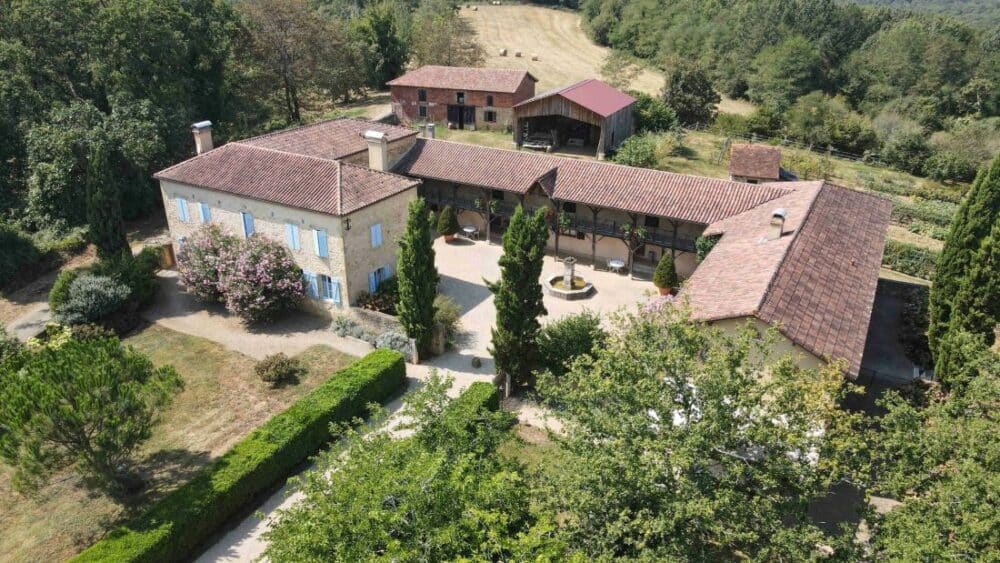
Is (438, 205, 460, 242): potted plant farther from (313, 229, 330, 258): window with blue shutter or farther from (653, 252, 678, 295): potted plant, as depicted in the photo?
(653, 252, 678, 295): potted plant

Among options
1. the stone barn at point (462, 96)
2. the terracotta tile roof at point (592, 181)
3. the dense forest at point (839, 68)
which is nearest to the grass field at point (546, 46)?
the dense forest at point (839, 68)

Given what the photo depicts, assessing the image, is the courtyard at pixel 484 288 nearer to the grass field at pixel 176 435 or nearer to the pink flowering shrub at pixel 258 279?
the grass field at pixel 176 435

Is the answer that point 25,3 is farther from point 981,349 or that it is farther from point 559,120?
point 981,349

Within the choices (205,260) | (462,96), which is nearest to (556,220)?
(205,260)

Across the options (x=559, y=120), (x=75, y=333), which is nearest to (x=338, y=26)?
(x=559, y=120)

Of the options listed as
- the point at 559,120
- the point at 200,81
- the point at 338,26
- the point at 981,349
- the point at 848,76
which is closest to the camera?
the point at 981,349

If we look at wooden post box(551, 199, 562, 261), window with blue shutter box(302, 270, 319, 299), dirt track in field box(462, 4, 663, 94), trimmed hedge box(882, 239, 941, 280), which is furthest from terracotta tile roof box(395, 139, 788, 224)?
dirt track in field box(462, 4, 663, 94)
